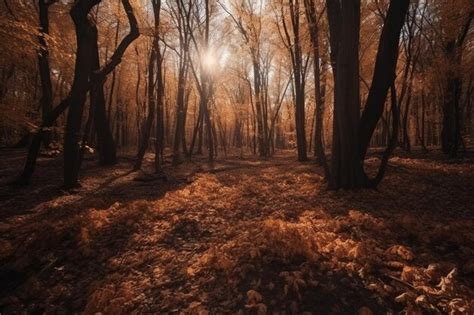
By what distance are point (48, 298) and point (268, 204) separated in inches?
195

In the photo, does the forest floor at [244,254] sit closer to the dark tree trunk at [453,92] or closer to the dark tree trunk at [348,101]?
the dark tree trunk at [348,101]

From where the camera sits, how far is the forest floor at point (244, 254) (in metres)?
3.04

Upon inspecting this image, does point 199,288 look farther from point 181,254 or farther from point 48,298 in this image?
point 48,298

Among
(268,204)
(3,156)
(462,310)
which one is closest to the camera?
(462,310)

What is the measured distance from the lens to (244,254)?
3.90 metres

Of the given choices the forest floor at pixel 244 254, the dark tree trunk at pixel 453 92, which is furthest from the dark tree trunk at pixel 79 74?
the dark tree trunk at pixel 453 92

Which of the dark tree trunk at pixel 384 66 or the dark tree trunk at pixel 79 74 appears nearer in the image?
the dark tree trunk at pixel 384 66

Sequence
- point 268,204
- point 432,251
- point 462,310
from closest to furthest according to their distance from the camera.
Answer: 1. point 462,310
2. point 432,251
3. point 268,204

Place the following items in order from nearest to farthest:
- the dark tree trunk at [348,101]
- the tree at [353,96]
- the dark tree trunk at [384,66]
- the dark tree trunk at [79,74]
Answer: the dark tree trunk at [384,66], the tree at [353,96], the dark tree trunk at [348,101], the dark tree trunk at [79,74]

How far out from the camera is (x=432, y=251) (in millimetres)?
3896

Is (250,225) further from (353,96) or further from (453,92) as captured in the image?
(453,92)

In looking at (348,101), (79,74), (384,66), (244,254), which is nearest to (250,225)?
(244,254)

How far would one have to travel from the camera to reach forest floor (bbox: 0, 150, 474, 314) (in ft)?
9.97

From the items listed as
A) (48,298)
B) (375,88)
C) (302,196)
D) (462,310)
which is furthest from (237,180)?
(462,310)
